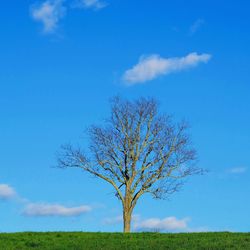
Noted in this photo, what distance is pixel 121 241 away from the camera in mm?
31078

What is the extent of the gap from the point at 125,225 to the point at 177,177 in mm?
6268

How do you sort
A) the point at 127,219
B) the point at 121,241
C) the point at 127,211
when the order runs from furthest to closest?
1. the point at 127,211
2. the point at 127,219
3. the point at 121,241

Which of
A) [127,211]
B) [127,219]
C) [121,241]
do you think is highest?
[127,211]

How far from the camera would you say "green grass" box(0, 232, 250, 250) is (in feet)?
93.9

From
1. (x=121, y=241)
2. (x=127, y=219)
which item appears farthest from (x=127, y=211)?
(x=121, y=241)

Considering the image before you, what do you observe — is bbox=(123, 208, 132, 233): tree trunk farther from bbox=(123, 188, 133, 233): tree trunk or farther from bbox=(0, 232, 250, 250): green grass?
bbox=(0, 232, 250, 250): green grass

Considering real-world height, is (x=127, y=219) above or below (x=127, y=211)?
below

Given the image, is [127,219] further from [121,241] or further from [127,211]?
[121,241]

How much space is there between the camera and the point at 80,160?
1929 inches

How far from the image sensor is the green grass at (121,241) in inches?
1127

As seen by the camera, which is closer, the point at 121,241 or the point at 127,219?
the point at 121,241

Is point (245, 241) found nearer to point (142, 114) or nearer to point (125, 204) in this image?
point (125, 204)

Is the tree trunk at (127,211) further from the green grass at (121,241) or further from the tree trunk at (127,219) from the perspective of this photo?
the green grass at (121,241)

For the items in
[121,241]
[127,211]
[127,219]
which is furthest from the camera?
[127,211]
